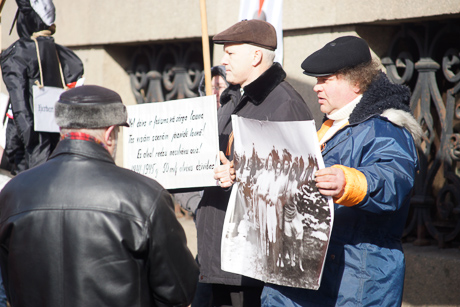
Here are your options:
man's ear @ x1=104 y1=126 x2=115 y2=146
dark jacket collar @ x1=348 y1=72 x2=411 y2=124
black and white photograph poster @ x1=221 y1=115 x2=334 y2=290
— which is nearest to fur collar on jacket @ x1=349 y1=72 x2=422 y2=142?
dark jacket collar @ x1=348 y1=72 x2=411 y2=124

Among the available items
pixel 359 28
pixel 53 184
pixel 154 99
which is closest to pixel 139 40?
pixel 154 99

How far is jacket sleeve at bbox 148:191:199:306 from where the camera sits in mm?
2232

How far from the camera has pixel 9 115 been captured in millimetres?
5367

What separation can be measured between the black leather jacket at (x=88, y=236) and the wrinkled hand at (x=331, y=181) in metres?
0.57

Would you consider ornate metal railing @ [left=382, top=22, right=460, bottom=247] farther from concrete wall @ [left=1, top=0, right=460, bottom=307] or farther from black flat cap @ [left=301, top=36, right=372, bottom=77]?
black flat cap @ [left=301, top=36, right=372, bottom=77]

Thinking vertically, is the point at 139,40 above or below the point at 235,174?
above

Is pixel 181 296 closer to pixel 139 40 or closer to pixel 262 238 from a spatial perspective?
pixel 262 238

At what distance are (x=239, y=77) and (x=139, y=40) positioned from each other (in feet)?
9.84

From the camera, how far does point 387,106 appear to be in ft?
8.96

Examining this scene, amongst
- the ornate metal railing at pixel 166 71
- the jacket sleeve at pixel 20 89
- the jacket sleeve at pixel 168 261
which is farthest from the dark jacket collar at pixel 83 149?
the ornate metal railing at pixel 166 71

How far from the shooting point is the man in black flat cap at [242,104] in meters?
3.36

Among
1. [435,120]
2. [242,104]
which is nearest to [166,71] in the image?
[435,120]

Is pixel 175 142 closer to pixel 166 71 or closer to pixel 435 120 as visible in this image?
pixel 435 120

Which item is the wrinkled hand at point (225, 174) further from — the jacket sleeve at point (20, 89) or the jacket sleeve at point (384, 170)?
the jacket sleeve at point (20, 89)
